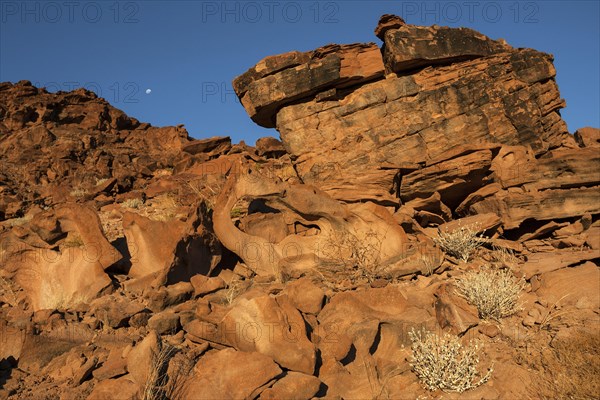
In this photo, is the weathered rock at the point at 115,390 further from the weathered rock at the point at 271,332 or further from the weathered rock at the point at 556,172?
the weathered rock at the point at 556,172

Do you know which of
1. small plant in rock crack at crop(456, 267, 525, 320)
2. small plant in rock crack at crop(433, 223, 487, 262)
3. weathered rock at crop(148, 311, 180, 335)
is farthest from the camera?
small plant in rock crack at crop(433, 223, 487, 262)

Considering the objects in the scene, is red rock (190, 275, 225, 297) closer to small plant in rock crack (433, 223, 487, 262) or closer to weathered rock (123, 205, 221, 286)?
weathered rock (123, 205, 221, 286)

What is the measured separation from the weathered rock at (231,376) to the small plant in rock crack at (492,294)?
10.1ft

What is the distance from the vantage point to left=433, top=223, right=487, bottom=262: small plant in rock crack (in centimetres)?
793

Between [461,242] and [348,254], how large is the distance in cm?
198

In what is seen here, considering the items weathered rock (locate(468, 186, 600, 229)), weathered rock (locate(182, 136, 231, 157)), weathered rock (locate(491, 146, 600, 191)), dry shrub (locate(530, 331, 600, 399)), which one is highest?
weathered rock (locate(182, 136, 231, 157))

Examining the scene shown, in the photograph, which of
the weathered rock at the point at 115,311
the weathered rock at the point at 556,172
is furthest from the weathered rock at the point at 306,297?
the weathered rock at the point at 556,172

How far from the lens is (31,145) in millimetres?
21172

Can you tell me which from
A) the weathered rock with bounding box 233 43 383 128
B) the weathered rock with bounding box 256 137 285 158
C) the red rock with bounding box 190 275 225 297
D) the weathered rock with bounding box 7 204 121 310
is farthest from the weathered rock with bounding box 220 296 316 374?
the weathered rock with bounding box 256 137 285 158

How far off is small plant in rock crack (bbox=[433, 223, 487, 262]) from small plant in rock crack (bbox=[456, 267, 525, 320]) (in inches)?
56.3

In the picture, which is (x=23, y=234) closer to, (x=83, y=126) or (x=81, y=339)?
(x=81, y=339)

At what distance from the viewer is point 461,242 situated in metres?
7.98

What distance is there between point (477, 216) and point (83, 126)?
2188 cm

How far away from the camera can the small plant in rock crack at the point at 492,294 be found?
6.00 metres
